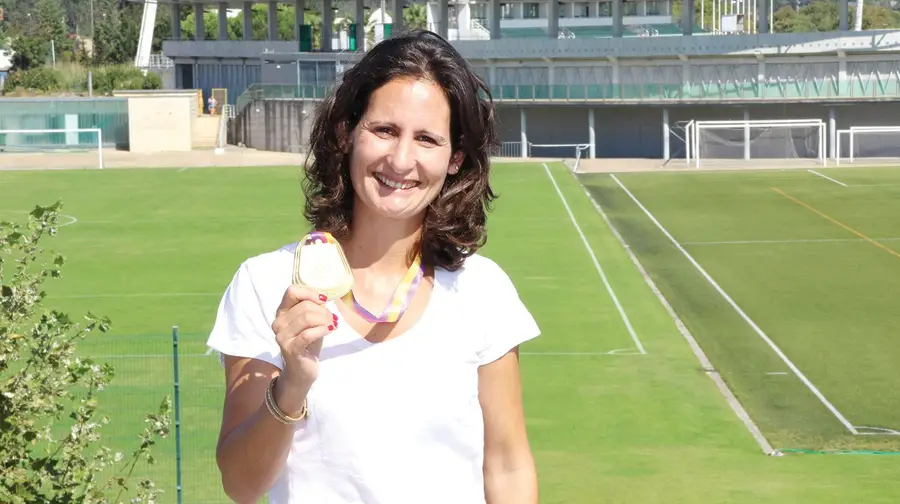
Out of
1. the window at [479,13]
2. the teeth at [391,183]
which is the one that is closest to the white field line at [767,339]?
the teeth at [391,183]

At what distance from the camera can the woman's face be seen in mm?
4051

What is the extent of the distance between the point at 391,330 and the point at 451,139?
0.61 metres

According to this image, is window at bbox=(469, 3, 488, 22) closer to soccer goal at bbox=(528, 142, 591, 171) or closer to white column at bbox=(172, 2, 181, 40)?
white column at bbox=(172, 2, 181, 40)

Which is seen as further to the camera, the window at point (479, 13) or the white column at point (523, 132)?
the window at point (479, 13)

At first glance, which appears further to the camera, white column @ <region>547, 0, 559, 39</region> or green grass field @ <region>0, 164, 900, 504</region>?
white column @ <region>547, 0, 559, 39</region>

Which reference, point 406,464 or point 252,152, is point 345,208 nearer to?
point 406,464

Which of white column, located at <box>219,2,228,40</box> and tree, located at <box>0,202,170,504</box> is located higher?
white column, located at <box>219,2,228,40</box>

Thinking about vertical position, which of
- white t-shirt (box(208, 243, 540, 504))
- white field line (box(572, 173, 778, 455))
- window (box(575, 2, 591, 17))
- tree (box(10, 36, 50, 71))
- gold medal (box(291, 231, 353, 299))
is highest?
window (box(575, 2, 591, 17))

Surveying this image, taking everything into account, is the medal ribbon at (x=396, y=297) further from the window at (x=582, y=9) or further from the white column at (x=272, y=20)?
the window at (x=582, y=9)

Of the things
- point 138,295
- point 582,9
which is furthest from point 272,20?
point 138,295

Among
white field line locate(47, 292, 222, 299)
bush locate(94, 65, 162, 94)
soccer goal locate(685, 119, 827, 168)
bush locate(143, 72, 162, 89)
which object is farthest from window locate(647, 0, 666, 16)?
white field line locate(47, 292, 222, 299)

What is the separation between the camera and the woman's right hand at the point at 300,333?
11.6 feet

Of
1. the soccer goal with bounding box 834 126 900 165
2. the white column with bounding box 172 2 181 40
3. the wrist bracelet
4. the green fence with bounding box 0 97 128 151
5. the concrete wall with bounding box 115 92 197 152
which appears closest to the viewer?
the wrist bracelet

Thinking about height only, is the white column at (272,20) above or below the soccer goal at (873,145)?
above
